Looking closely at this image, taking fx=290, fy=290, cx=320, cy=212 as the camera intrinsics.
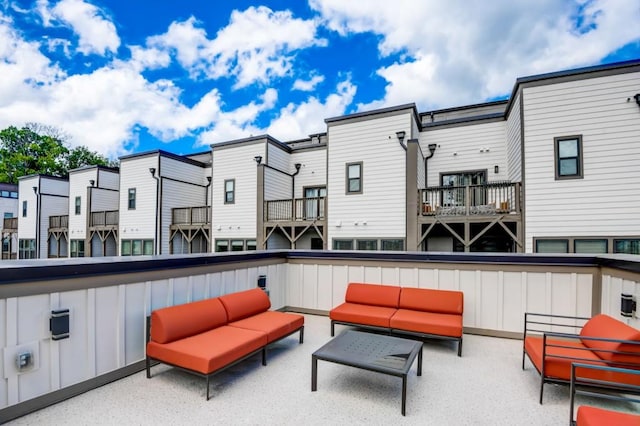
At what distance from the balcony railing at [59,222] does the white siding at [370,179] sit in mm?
17950

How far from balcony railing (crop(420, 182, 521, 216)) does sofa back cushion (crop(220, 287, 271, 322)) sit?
656 cm

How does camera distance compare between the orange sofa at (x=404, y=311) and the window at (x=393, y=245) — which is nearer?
the orange sofa at (x=404, y=311)

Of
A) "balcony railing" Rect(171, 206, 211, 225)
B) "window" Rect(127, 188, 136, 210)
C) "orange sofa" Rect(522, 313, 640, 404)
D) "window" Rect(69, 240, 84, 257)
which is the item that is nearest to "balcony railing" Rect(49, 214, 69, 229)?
"window" Rect(69, 240, 84, 257)

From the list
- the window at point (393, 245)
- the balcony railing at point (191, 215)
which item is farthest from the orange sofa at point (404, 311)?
the balcony railing at point (191, 215)

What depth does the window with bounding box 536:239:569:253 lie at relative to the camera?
7.54 m

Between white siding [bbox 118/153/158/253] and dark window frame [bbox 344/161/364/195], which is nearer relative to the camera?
dark window frame [bbox 344/161/364/195]

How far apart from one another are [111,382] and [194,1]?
1195cm

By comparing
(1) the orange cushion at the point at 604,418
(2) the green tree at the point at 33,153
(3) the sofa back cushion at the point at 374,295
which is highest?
(2) the green tree at the point at 33,153

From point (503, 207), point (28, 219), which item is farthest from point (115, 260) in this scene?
point (28, 219)

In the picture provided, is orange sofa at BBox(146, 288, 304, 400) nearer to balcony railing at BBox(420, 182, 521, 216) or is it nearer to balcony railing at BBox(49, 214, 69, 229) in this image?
balcony railing at BBox(420, 182, 521, 216)

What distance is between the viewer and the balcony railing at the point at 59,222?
18.2 m

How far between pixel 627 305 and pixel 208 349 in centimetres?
473

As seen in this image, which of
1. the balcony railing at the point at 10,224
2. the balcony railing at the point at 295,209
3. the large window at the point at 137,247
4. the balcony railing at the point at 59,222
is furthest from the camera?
the balcony railing at the point at 10,224

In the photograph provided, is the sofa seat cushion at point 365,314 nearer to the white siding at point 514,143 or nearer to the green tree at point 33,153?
the white siding at point 514,143
